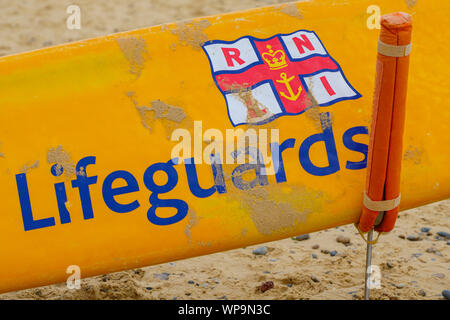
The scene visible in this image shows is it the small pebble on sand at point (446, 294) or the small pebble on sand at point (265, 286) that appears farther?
the small pebble on sand at point (265, 286)

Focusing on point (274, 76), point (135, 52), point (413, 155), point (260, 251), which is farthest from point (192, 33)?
point (260, 251)

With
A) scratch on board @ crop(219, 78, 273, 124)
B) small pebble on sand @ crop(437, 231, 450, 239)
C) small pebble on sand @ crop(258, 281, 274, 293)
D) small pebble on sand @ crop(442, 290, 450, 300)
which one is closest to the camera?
scratch on board @ crop(219, 78, 273, 124)

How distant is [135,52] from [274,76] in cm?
50

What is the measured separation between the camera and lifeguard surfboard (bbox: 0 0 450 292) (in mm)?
1896

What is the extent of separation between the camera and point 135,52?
2.08m

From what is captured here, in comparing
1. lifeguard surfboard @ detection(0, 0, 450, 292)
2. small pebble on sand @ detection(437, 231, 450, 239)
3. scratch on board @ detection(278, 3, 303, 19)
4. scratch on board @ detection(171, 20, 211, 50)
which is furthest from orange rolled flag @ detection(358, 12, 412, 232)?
small pebble on sand @ detection(437, 231, 450, 239)

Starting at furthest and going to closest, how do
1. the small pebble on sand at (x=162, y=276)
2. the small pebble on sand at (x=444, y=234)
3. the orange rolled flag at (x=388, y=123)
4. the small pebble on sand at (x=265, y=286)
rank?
the small pebble on sand at (x=444, y=234) → the small pebble on sand at (x=162, y=276) → the small pebble on sand at (x=265, y=286) → the orange rolled flag at (x=388, y=123)

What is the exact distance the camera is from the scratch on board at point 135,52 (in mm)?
2064

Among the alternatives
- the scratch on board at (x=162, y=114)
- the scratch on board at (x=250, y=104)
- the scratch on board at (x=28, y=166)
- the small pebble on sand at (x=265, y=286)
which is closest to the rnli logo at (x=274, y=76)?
the scratch on board at (x=250, y=104)

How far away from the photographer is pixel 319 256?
2.65m

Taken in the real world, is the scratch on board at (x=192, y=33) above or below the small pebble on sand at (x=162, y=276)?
above

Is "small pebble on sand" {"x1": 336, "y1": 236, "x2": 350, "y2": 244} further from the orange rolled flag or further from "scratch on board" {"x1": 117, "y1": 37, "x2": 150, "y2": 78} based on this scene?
"scratch on board" {"x1": 117, "y1": 37, "x2": 150, "y2": 78}

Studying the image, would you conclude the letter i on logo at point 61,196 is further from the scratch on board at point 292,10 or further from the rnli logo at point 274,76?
the scratch on board at point 292,10

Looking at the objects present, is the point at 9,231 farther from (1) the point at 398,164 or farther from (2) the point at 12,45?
(2) the point at 12,45
